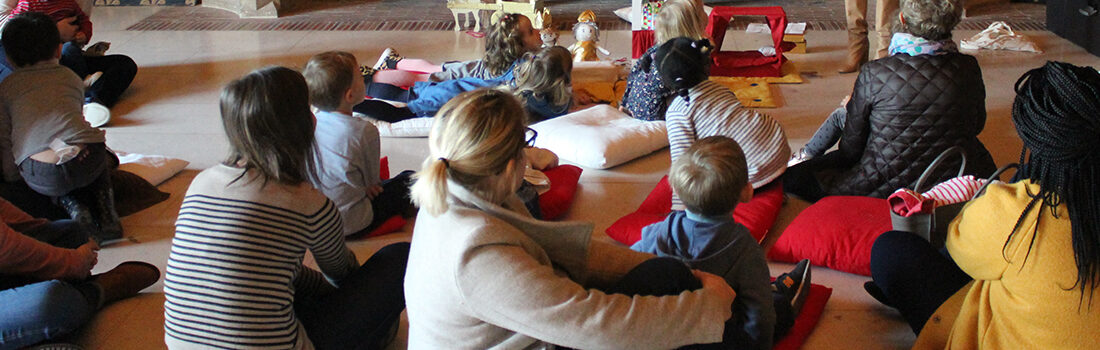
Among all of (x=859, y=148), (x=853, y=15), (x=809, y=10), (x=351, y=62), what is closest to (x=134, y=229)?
(x=351, y=62)

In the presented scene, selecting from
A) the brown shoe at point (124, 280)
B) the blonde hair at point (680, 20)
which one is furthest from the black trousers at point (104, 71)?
the blonde hair at point (680, 20)

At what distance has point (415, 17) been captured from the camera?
22.5 feet

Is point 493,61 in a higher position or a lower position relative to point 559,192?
higher

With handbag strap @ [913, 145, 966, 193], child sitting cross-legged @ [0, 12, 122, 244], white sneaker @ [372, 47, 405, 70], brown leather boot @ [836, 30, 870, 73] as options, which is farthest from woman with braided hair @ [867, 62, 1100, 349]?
white sneaker @ [372, 47, 405, 70]

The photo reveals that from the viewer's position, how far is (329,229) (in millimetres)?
2061

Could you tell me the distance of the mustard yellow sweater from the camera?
5.45 ft

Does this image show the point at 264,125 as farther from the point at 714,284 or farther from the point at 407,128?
the point at 407,128

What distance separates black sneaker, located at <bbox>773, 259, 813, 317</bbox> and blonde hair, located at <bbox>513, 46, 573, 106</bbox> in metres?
1.60

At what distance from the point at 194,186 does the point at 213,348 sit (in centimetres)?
34

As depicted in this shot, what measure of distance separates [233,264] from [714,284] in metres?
0.98

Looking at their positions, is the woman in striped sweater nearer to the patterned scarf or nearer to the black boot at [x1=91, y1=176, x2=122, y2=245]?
the black boot at [x1=91, y1=176, x2=122, y2=245]

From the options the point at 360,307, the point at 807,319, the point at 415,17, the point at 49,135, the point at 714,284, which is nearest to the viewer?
the point at 714,284

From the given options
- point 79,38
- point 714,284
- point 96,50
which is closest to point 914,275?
point 714,284

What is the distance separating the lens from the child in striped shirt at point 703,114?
2.94m
